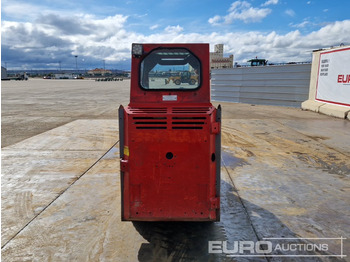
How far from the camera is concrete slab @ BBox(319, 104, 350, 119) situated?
35.8 feet

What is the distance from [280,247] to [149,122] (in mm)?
2082

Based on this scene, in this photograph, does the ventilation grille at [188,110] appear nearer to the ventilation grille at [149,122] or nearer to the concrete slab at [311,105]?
the ventilation grille at [149,122]

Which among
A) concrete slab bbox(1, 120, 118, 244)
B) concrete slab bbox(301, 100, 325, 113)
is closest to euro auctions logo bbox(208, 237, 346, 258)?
concrete slab bbox(1, 120, 118, 244)

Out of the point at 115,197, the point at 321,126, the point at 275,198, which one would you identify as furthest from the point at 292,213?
the point at 321,126

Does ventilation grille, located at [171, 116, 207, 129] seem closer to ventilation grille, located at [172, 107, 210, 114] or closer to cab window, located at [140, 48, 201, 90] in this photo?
ventilation grille, located at [172, 107, 210, 114]

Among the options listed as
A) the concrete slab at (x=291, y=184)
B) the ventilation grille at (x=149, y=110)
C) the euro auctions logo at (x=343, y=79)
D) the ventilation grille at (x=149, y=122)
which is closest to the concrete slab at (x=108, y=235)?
the concrete slab at (x=291, y=184)

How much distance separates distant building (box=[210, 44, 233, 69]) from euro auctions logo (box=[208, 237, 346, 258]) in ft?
86.9

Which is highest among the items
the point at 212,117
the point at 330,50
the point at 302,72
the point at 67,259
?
the point at 330,50

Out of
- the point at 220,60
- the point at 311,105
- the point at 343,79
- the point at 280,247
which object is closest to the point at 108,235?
the point at 280,247

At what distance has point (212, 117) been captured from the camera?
9.70ft

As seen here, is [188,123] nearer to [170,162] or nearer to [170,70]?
[170,162]

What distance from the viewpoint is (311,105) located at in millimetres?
13297

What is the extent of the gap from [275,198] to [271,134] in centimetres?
462

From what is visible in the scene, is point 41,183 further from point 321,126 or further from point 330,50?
point 330,50
